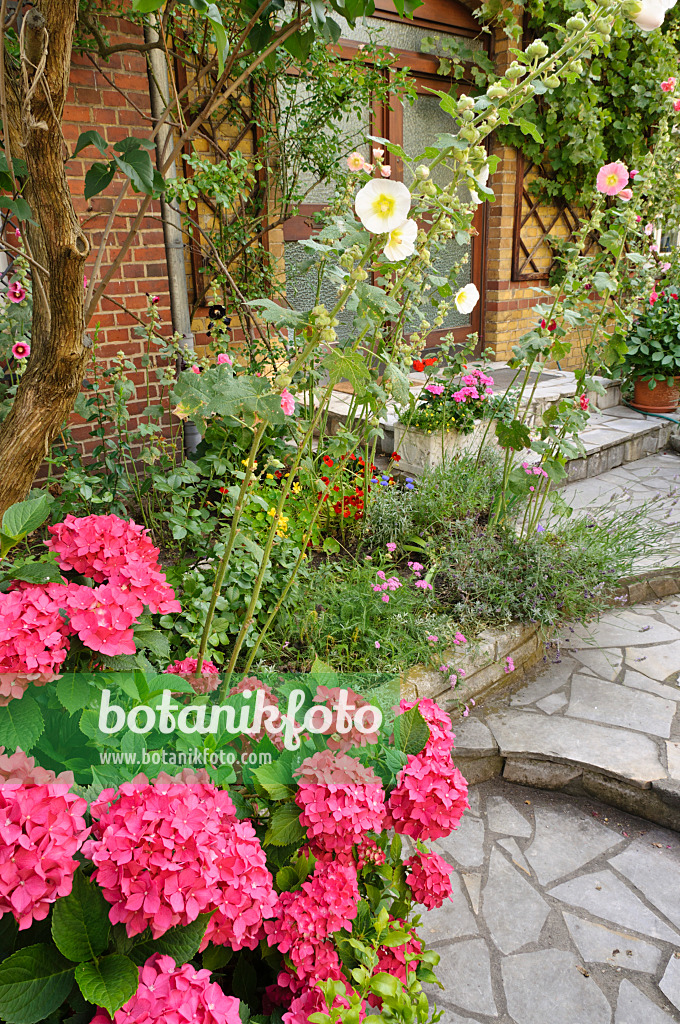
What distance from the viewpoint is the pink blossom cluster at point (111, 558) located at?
1.22 metres

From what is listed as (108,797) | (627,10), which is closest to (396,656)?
(108,797)

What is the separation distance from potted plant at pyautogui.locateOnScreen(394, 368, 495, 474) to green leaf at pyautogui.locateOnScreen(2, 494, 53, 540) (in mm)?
2436

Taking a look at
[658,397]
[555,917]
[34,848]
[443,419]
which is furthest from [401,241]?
[658,397]

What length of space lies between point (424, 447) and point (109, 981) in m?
3.06

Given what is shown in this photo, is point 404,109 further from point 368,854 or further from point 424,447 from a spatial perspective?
point 368,854

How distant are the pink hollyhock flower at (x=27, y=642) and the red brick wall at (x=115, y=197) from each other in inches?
81.8

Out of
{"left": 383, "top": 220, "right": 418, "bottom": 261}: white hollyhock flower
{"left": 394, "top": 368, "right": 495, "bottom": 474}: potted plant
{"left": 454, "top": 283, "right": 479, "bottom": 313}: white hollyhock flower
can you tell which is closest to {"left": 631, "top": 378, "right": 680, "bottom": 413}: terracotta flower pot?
{"left": 394, "top": 368, "right": 495, "bottom": 474}: potted plant

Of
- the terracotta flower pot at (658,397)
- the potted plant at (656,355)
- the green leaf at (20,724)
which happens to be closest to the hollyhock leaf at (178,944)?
the green leaf at (20,724)

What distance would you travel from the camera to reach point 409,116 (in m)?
5.27

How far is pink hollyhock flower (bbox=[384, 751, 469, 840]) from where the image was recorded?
1.22 meters

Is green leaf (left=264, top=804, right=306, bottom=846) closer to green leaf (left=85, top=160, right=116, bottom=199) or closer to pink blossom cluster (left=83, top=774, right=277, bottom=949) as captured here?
pink blossom cluster (left=83, top=774, right=277, bottom=949)

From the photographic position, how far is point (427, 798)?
1228 millimetres

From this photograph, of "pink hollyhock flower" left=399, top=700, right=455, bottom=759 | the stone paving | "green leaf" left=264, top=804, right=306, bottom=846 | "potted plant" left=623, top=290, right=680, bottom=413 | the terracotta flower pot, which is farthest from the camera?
the terracotta flower pot

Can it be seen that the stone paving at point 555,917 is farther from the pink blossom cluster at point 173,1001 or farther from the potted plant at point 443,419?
the potted plant at point 443,419
